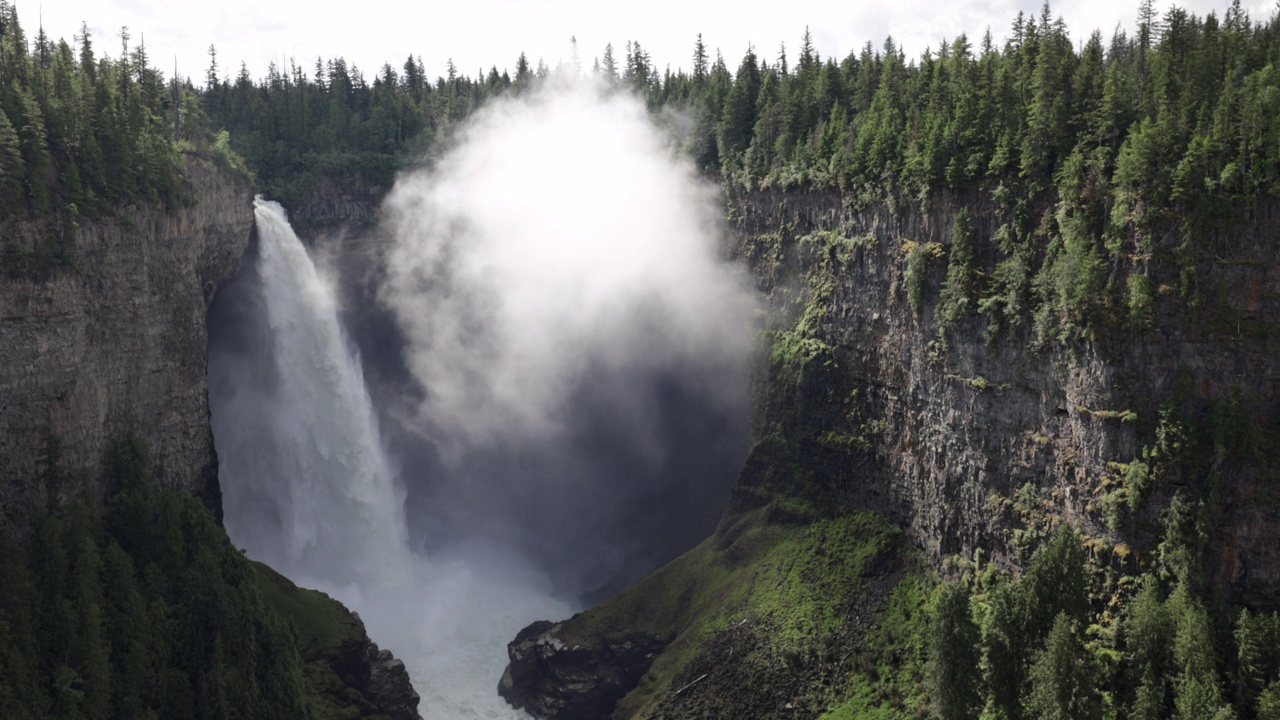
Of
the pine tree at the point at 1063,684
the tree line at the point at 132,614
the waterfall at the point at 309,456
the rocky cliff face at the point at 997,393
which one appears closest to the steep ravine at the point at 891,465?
the rocky cliff face at the point at 997,393

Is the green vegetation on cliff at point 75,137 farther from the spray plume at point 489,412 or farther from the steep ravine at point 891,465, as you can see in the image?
the steep ravine at point 891,465

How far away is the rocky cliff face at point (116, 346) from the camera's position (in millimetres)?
67250

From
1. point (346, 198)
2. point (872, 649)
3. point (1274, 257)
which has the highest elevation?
point (346, 198)

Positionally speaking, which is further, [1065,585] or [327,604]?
[327,604]

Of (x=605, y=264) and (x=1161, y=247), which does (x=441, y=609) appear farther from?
(x=1161, y=247)

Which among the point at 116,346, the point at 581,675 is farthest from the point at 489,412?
the point at 116,346

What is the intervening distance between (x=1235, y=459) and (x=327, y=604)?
56.8 metres

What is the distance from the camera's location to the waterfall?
325 feet

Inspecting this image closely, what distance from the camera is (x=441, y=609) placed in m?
101

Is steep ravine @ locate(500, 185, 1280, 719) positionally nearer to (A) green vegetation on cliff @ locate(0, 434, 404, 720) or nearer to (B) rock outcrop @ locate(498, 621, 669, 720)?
(B) rock outcrop @ locate(498, 621, 669, 720)

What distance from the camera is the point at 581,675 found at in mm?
87312

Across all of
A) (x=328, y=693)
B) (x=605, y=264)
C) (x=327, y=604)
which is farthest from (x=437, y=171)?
(x=328, y=693)

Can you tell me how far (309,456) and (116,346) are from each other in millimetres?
29071

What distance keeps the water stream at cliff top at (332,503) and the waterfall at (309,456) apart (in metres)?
0.10
